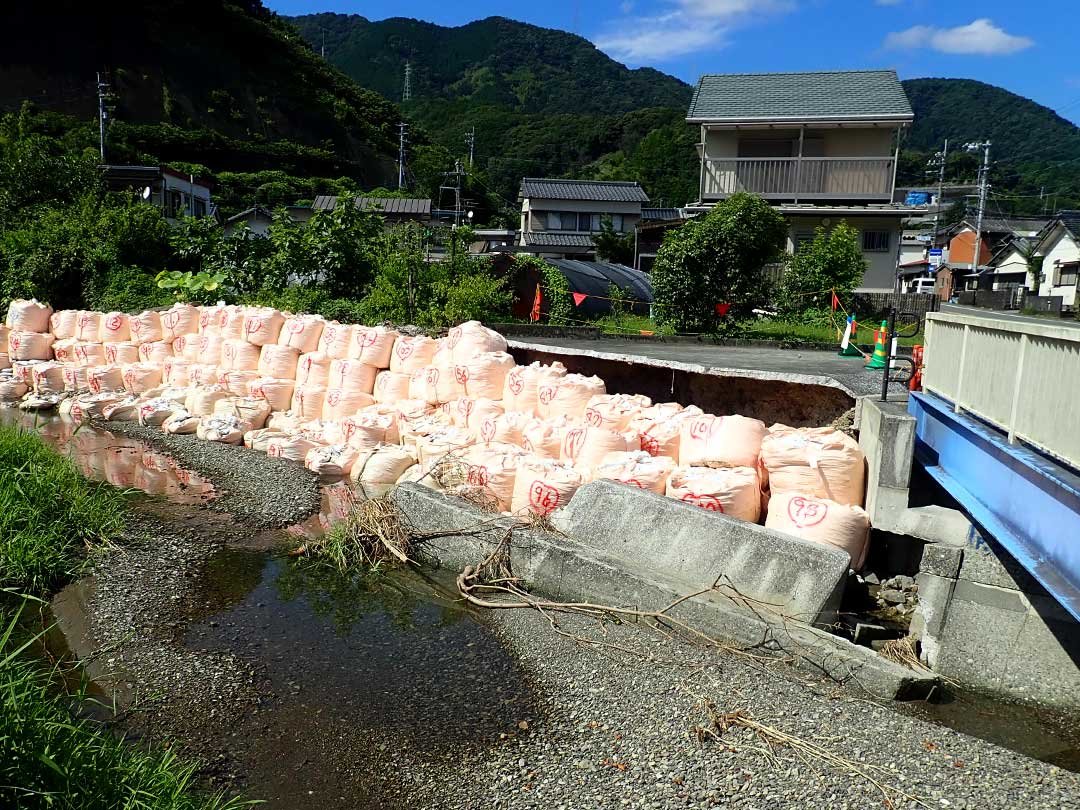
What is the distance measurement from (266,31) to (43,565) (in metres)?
66.9

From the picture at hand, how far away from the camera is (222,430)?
9547 millimetres

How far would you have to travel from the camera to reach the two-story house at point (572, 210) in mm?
41906

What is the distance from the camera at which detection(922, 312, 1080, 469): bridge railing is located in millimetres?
3455

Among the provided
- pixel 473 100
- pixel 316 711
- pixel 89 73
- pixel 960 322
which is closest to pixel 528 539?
pixel 316 711

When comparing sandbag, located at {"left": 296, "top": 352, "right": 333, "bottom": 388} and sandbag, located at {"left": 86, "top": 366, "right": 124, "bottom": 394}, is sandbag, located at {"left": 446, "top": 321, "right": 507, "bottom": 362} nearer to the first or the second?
sandbag, located at {"left": 296, "top": 352, "right": 333, "bottom": 388}

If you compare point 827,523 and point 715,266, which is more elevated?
point 715,266

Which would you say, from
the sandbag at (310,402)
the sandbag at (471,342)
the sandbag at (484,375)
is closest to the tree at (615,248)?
the sandbag at (471,342)

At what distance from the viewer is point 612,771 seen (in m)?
3.50

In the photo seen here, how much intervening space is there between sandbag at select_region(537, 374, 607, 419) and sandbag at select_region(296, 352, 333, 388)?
3.25 m

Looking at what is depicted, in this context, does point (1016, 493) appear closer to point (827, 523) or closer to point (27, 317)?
point (827, 523)

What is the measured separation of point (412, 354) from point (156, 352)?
4.80 m

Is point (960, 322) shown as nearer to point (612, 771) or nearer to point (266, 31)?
point (612, 771)

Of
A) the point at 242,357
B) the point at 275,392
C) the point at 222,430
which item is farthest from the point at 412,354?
the point at 242,357

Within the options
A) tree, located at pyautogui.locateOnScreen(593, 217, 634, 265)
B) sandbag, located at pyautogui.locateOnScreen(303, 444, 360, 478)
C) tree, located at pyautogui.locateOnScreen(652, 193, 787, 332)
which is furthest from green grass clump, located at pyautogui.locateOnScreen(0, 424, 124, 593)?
tree, located at pyautogui.locateOnScreen(593, 217, 634, 265)
